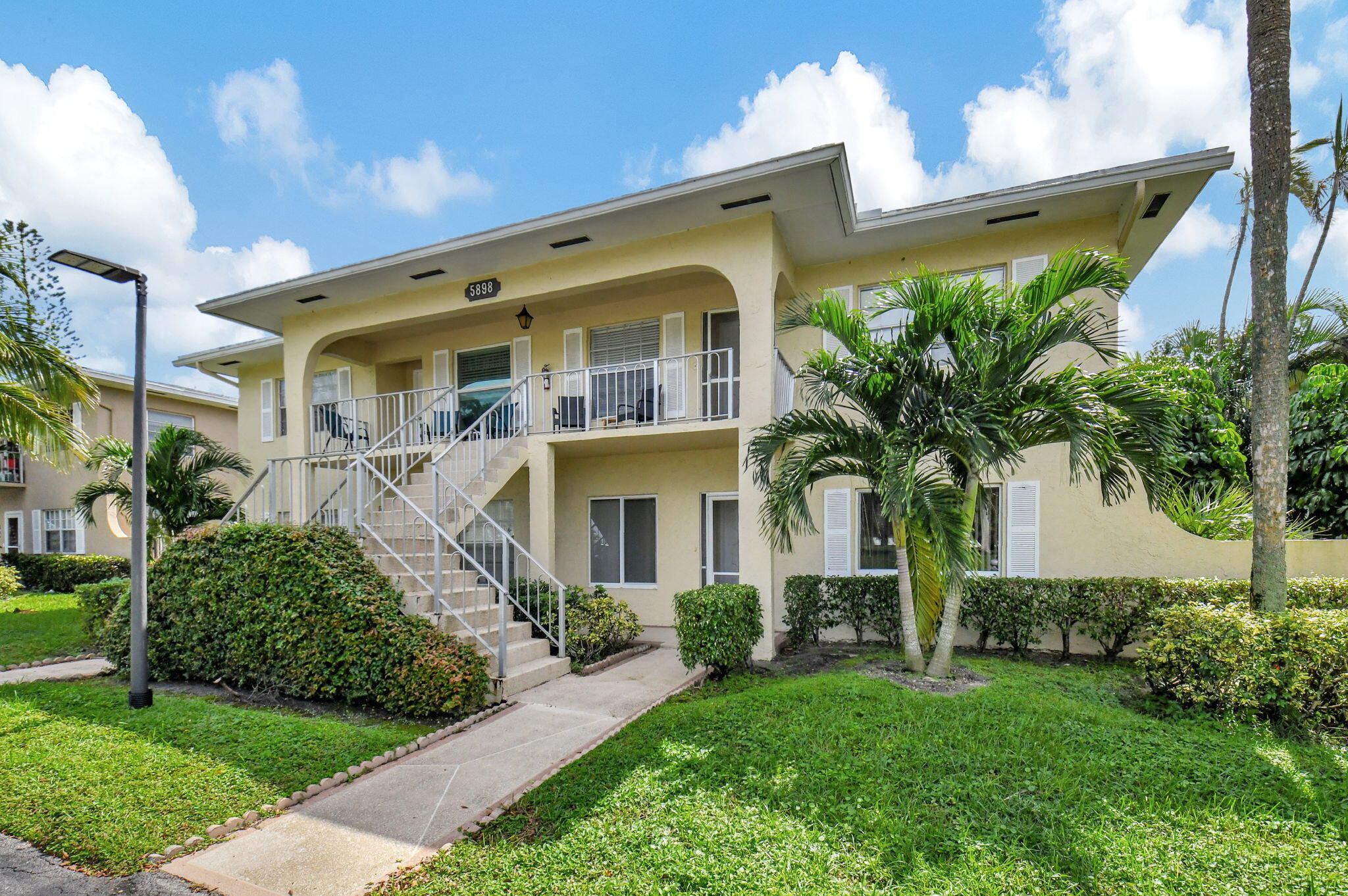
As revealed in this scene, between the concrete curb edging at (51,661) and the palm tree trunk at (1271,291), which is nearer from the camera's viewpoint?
the palm tree trunk at (1271,291)

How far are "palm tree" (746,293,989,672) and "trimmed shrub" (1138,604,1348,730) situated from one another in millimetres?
2012

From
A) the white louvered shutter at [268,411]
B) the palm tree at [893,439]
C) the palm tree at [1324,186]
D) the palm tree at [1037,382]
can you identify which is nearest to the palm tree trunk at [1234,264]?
the palm tree at [1324,186]

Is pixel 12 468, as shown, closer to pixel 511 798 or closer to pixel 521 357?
pixel 521 357

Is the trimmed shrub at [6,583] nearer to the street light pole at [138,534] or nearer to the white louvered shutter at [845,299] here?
the street light pole at [138,534]

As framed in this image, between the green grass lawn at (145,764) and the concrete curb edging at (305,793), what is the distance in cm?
8

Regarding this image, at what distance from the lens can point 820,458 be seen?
6.92 m

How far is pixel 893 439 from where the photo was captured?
628cm

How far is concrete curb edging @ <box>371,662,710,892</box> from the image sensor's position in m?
3.65

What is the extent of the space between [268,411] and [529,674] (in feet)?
41.4

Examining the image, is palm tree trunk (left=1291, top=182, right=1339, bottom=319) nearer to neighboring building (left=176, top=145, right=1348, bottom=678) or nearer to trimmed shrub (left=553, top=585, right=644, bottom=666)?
neighboring building (left=176, top=145, right=1348, bottom=678)

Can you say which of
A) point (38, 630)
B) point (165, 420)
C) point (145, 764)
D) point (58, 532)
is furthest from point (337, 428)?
point (58, 532)

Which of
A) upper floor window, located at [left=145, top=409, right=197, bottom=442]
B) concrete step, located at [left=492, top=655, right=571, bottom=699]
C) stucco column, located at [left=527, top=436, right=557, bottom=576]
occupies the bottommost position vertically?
concrete step, located at [left=492, top=655, right=571, bottom=699]

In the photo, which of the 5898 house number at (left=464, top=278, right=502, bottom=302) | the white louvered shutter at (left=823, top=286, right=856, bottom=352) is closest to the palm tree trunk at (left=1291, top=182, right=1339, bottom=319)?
the white louvered shutter at (left=823, top=286, right=856, bottom=352)

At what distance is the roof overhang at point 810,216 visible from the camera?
755 cm
